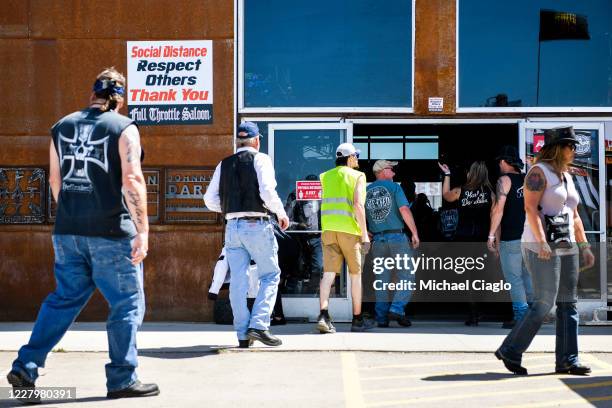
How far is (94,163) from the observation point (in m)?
6.15

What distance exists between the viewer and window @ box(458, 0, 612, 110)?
36.4ft

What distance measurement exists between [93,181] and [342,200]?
393 cm

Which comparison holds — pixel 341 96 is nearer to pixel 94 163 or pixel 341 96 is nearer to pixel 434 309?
pixel 434 309

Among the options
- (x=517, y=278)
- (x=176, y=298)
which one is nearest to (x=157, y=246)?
(x=176, y=298)

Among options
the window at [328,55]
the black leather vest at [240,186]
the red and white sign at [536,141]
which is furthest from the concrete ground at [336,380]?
the window at [328,55]

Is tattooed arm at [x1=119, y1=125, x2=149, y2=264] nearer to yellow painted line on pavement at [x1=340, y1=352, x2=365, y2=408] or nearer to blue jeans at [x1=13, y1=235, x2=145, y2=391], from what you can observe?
blue jeans at [x1=13, y1=235, x2=145, y2=391]

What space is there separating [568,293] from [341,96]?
466 cm

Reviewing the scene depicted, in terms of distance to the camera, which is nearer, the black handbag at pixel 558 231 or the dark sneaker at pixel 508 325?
the black handbag at pixel 558 231

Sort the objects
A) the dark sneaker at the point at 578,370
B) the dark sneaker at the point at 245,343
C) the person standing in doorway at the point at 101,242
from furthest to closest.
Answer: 1. the dark sneaker at the point at 245,343
2. the dark sneaker at the point at 578,370
3. the person standing in doorway at the point at 101,242

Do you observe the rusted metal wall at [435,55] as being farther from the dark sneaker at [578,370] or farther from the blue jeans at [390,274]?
the dark sneaker at [578,370]

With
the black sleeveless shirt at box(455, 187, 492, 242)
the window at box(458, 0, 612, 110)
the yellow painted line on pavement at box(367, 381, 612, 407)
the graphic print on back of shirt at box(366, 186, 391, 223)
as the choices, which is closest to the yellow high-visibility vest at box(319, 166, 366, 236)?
the graphic print on back of shirt at box(366, 186, 391, 223)

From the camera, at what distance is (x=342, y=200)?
9680 mm

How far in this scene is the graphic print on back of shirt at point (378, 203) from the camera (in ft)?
34.6

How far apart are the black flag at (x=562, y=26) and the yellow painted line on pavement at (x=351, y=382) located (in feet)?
16.6
